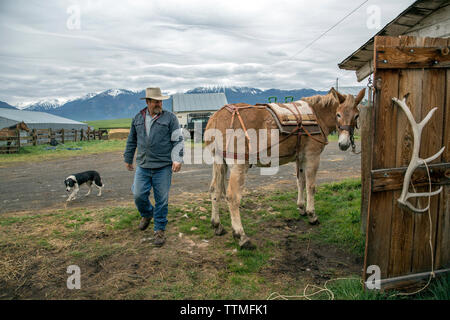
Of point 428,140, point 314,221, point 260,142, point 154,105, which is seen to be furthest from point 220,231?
point 428,140

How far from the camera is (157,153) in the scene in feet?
15.7

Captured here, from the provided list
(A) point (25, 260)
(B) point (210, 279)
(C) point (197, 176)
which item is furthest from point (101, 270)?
(C) point (197, 176)

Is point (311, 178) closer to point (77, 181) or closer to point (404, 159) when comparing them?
point (404, 159)

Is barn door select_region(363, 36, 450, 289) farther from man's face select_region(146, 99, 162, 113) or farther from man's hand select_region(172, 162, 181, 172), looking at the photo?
man's face select_region(146, 99, 162, 113)

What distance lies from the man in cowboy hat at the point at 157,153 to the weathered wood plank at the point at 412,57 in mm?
3259

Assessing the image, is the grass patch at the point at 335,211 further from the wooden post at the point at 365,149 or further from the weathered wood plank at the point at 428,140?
the weathered wood plank at the point at 428,140

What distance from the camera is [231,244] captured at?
4.79m

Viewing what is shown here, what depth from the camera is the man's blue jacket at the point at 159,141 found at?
4766mm

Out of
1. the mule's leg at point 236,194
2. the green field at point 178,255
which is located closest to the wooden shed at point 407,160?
the green field at point 178,255

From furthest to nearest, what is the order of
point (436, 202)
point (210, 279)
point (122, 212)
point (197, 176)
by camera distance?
point (197, 176) < point (122, 212) < point (210, 279) < point (436, 202)

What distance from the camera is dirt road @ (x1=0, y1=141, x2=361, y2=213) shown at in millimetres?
7738
